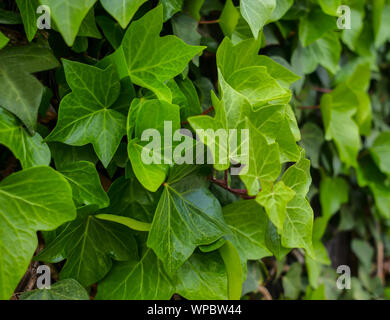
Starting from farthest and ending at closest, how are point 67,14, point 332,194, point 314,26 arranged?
point 332,194
point 314,26
point 67,14

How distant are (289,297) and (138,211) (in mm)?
511

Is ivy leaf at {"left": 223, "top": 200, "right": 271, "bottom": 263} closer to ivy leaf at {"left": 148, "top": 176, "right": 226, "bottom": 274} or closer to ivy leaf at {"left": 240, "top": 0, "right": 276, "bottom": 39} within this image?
ivy leaf at {"left": 148, "top": 176, "right": 226, "bottom": 274}

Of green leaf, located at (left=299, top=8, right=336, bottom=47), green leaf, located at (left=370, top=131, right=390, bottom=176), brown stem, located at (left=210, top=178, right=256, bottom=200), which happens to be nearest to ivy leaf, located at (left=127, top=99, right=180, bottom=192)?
brown stem, located at (left=210, top=178, right=256, bottom=200)

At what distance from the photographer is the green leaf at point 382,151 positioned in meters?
0.96

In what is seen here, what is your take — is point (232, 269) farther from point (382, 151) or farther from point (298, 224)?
point (382, 151)

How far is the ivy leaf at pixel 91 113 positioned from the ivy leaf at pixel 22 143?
22 millimetres

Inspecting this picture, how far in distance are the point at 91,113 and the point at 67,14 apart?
136mm

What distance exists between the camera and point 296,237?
471 millimetres

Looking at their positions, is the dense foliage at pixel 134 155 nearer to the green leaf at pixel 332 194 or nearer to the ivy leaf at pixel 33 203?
the ivy leaf at pixel 33 203

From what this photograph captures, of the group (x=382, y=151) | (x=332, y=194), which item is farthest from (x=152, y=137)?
(x=382, y=151)

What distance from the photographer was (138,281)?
519 millimetres

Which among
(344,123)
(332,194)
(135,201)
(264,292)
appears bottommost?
(264,292)

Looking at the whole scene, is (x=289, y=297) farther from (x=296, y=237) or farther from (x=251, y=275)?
(x=296, y=237)
